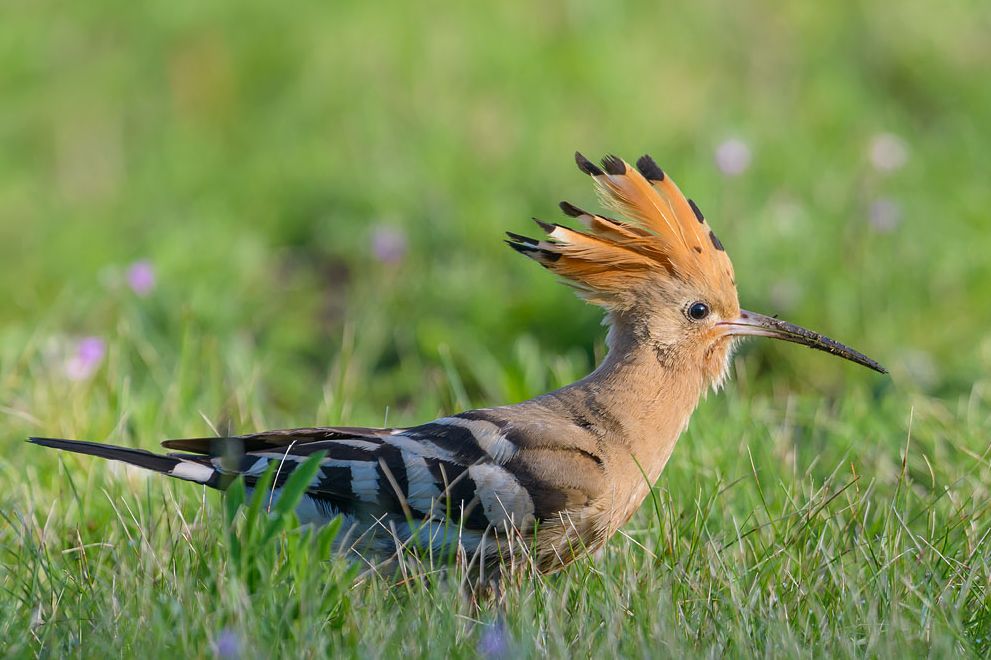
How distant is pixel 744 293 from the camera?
5051 millimetres

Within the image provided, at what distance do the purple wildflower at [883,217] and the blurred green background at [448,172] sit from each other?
0.04 ft

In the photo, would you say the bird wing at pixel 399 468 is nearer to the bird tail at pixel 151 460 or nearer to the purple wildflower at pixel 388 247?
the bird tail at pixel 151 460

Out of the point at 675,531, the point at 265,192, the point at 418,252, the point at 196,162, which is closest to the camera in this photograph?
the point at 675,531

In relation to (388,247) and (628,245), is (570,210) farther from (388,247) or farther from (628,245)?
(388,247)

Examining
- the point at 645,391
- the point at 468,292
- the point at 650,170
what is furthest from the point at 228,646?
the point at 468,292

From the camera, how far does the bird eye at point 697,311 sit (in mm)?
3424

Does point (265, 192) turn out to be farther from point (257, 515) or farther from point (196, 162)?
point (257, 515)

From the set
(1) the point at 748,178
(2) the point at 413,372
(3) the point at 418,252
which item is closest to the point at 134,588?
(2) the point at 413,372

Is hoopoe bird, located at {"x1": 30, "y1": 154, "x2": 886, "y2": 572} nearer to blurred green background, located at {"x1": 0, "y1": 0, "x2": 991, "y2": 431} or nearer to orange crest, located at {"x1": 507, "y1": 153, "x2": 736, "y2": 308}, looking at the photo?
Result: orange crest, located at {"x1": 507, "y1": 153, "x2": 736, "y2": 308}

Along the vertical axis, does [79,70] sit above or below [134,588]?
above

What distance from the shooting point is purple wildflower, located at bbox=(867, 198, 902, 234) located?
17.0 feet

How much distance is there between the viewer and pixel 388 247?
5.45 m

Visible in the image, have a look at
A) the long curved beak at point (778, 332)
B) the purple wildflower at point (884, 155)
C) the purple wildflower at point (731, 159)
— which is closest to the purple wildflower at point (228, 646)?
the long curved beak at point (778, 332)

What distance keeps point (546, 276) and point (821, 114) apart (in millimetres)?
2495
